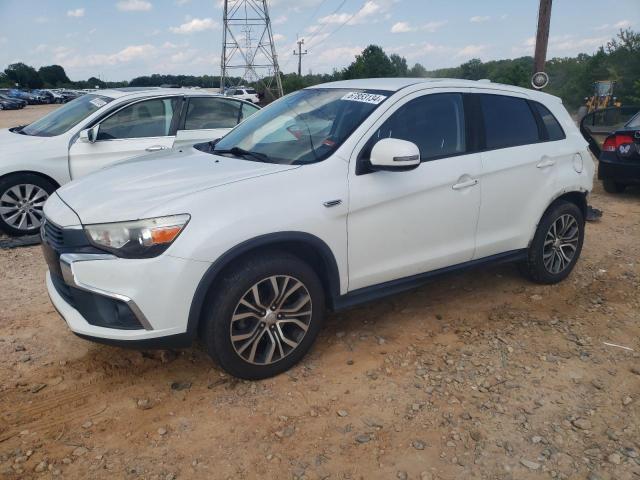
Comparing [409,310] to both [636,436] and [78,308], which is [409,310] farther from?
[78,308]

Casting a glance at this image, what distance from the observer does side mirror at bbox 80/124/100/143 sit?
233 inches

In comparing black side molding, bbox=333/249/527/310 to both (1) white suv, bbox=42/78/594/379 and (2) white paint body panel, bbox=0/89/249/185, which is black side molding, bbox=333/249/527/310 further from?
(2) white paint body panel, bbox=0/89/249/185

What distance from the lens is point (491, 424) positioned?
2.81 metres

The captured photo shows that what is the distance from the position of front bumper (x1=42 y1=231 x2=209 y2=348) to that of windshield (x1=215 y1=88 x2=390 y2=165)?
1.06 meters

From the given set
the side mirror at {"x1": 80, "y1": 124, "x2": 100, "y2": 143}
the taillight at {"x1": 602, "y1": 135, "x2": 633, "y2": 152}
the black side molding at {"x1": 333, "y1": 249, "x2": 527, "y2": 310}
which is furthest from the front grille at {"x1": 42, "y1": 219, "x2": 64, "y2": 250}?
the taillight at {"x1": 602, "y1": 135, "x2": 633, "y2": 152}

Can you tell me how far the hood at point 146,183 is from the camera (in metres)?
2.81

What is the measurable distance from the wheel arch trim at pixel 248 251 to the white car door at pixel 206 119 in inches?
146

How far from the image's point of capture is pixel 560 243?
4.57 metres

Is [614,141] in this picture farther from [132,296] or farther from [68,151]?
[132,296]

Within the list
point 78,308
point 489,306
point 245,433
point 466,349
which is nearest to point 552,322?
point 489,306

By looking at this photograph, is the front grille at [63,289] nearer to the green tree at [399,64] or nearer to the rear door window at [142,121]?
the rear door window at [142,121]

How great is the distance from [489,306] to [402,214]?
143cm

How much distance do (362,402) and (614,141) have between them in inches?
268

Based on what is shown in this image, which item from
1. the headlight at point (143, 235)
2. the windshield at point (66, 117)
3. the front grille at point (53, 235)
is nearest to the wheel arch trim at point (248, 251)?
the headlight at point (143, 235)
